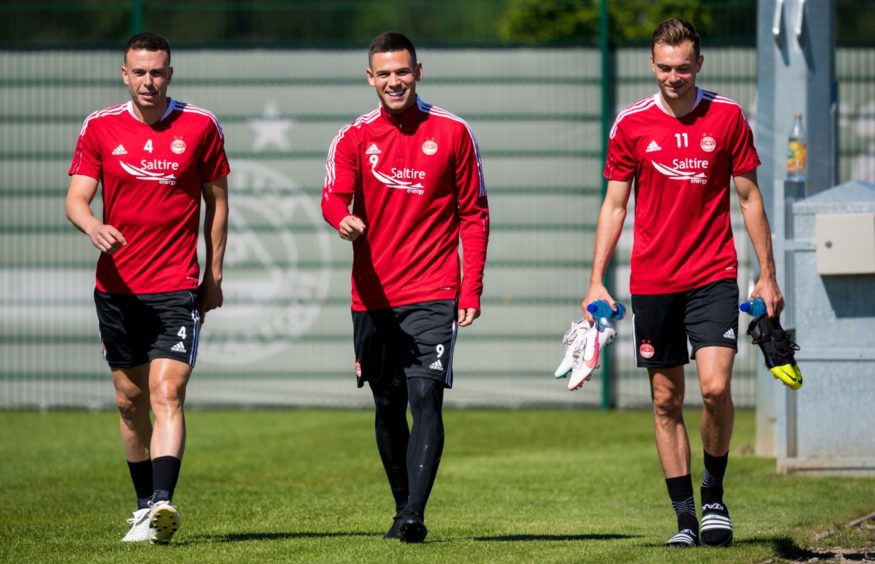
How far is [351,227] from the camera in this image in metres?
6.62

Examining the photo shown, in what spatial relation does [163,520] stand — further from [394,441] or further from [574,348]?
[574,348]

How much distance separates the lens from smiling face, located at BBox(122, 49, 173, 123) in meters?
7.16

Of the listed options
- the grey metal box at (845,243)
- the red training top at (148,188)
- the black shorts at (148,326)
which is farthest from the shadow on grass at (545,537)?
the grey metal box at (845,243)

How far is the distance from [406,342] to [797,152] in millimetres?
4641

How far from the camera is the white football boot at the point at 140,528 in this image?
7.23 metres

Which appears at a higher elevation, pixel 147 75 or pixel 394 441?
pixel 147 75

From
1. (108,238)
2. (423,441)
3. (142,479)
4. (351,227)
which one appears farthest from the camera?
(142,479)

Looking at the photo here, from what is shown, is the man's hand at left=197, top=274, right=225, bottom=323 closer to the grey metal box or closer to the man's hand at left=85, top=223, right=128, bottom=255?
the man's hand at left=85, top=223, right=128, bottom=255

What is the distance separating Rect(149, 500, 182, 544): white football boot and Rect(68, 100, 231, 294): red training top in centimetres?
108

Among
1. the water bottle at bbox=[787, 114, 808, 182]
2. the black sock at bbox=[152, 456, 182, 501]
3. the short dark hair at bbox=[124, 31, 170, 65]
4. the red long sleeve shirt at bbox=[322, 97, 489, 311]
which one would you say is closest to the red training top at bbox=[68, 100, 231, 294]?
the short dark hair at bbox=[124, 31, 170, 65]

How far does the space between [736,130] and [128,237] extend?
2.88 meters

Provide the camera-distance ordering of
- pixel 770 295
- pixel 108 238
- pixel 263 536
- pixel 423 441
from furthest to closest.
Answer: pixel 263 536 < pixel 423 441 < pixel 770 295 < pixel 108 238

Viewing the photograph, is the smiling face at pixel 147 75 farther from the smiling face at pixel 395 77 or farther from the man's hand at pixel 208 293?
the smiling face at pixel 395 77

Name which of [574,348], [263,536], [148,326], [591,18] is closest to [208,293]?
[148,326]
